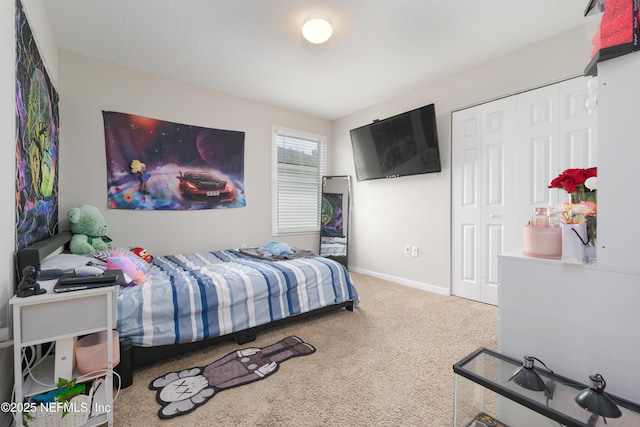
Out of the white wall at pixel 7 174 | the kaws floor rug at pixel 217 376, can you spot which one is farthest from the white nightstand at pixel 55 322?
the kaws floor rug at pixel 217 376

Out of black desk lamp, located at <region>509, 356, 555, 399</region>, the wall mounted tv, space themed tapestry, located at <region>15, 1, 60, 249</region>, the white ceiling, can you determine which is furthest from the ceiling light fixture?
black desk lamp, located at <region>509, 356, 555, 399</region>

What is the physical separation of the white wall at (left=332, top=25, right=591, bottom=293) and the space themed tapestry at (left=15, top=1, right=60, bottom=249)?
3.48 metres

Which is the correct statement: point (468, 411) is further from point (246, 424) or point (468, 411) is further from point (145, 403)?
point (145, 403)

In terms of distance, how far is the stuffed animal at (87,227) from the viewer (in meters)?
2.54

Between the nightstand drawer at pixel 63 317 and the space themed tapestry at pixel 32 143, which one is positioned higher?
the space themed tapestry at pixel 32 143

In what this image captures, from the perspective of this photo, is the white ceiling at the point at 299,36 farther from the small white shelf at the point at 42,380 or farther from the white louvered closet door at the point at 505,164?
the small white shelf at the point at 42,380

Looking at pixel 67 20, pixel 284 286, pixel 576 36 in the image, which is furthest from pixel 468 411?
pixel 67 20

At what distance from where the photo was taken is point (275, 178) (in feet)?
13.8

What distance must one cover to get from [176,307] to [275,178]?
8.37 feet

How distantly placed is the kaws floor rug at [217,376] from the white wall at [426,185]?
2.08 meters

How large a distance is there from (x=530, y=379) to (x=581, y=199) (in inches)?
29.3

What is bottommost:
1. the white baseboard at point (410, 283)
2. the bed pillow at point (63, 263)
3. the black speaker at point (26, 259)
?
the white baseboard at point (410, 283)

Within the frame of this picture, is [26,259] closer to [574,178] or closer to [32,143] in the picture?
[32,143]

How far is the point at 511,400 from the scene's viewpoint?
1.02m
